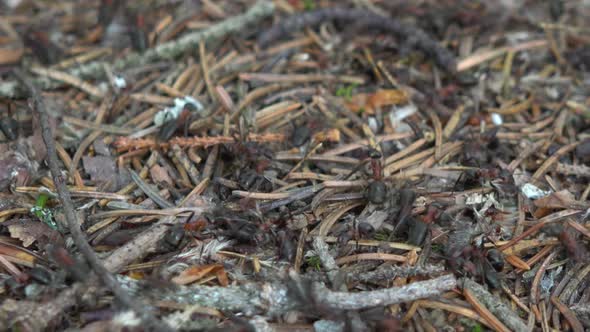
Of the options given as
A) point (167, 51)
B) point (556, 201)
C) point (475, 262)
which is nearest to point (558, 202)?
point (556, 201)

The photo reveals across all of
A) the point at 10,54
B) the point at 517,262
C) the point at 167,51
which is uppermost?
the point at 10,54

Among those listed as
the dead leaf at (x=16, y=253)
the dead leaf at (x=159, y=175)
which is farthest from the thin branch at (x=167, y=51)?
the dead leaf at (x=16, y=253)

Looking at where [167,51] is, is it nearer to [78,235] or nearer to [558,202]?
[78,235]

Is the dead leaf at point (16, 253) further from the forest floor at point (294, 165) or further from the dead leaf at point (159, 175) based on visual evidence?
the dead leaf at point (159, 175)

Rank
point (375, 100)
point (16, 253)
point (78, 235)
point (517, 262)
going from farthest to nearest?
1. point (375, 100)
2. point (517, 262)
3. point (16, 253)
4. point (78, 235)

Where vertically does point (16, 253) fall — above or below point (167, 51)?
below

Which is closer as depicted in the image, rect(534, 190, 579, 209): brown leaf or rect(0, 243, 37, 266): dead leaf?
rect(0, 243, 37, 266): dead leaf

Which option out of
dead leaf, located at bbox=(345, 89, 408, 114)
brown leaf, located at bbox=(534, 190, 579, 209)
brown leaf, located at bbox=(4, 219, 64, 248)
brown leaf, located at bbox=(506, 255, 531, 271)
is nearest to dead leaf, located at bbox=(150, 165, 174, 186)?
brown leaf, located at bbox=(4, 219, 64, 248)

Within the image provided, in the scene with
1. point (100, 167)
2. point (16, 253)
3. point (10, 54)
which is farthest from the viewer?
point (10, 54)

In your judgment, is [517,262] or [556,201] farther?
[556,201]

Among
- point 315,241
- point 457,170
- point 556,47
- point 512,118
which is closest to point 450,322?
point 315,241

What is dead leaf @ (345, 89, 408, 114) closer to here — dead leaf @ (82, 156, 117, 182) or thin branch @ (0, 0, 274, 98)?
thin branch @ (0, 0, 274, 98)
